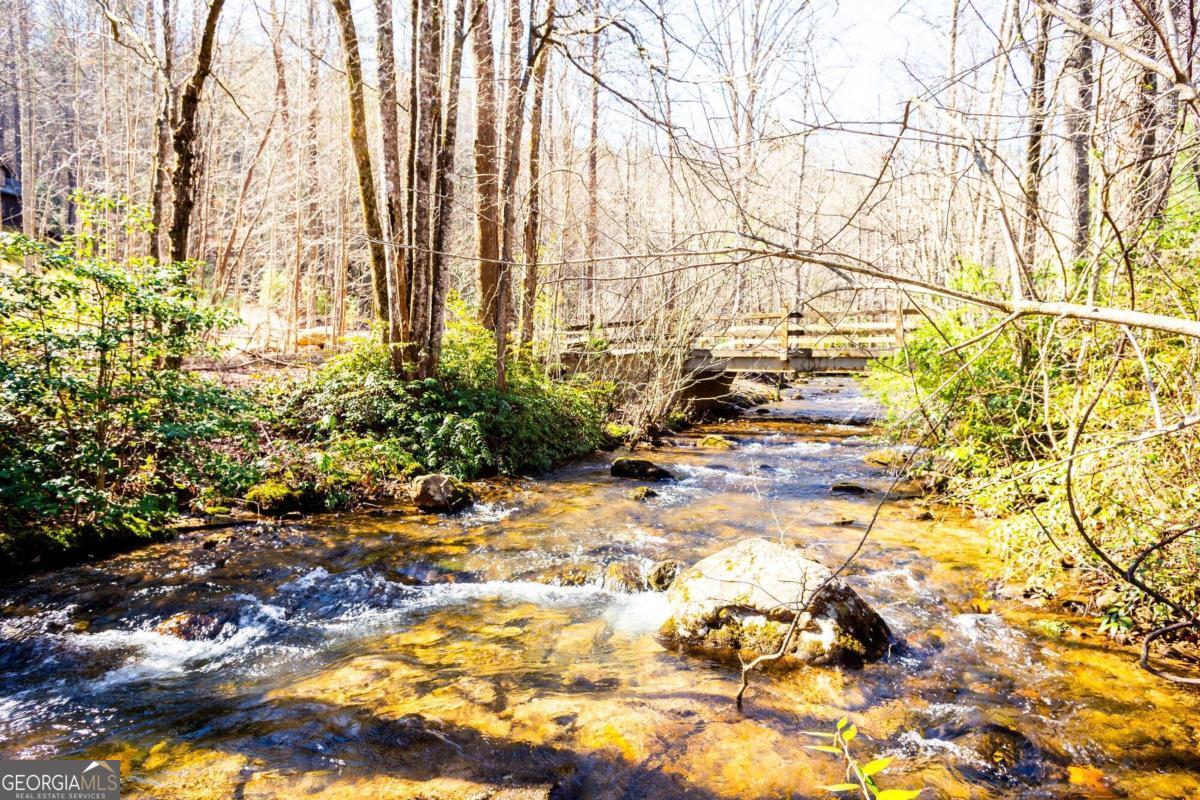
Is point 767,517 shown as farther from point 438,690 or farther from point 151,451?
point 151,451

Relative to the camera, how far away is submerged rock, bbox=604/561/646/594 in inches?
225

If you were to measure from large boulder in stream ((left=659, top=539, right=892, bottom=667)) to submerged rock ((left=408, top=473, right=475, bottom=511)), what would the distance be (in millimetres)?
4031

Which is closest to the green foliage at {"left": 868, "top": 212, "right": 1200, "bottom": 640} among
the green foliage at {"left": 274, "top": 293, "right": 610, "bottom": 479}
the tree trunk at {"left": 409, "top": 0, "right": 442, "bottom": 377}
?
the green foliage at {"left": 274, "top": 293, "right": 610, "bottom": 479}

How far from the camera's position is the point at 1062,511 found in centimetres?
447

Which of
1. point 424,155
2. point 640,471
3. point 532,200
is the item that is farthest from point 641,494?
point 532,200

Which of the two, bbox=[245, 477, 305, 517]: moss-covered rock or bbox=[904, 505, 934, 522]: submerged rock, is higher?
bbox=[245, 477, 305, 517]: moss-covered rock

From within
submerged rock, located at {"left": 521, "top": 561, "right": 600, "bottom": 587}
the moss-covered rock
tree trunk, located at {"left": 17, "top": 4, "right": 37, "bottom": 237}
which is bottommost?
submerged rock, located at {"left": 521, "top": 561, "right": 600, "bottom": 587}

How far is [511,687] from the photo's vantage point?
3895mm

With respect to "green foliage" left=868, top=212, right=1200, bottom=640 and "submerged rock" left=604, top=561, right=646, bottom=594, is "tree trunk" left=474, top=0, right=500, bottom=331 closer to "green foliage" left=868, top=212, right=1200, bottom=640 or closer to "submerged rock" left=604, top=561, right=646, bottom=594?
"submerged rock" left=604, top=561, right=646, bottom=594

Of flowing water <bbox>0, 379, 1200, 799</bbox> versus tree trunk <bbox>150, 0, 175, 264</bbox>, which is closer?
flowing water <bbox>0, 379, 1200, 799</bbox>

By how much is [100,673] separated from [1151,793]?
6047mm

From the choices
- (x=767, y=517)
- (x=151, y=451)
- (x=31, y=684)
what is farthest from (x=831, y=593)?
(x=151, y=451)

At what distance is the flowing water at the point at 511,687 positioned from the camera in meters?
3.10

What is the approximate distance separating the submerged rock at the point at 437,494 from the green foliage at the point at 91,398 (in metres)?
2.31
